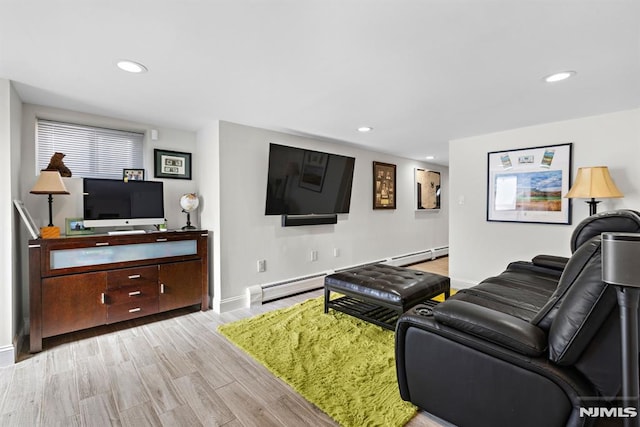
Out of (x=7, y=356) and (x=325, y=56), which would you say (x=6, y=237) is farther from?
(x=325, y=56)

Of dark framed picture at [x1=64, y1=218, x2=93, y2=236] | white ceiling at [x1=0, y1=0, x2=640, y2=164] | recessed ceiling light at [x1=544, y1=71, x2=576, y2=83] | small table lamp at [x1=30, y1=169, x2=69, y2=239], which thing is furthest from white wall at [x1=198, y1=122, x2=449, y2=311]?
recessed ceiling light at [x1=544, y1=71, x2=576, y2=83]

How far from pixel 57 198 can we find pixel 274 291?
2344 millimetres

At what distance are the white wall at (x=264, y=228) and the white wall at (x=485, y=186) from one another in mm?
1285

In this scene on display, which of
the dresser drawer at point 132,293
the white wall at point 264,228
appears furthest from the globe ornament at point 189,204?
the dresser drawer at point 132,293

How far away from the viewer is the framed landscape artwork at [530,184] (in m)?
3.16

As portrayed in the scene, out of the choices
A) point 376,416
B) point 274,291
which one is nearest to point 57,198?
point 274,291

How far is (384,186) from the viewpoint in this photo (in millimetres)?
5062

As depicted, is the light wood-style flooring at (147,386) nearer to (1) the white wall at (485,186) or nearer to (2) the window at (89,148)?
(2) the window at (89,148)

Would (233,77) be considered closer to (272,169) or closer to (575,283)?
(272,169)

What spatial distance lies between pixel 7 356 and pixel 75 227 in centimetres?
108

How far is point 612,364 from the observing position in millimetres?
1050

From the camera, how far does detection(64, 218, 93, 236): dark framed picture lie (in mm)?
2646

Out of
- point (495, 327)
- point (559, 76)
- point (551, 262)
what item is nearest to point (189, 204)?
point (495, 327)

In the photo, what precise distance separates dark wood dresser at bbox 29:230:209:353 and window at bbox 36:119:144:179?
0.87 m
